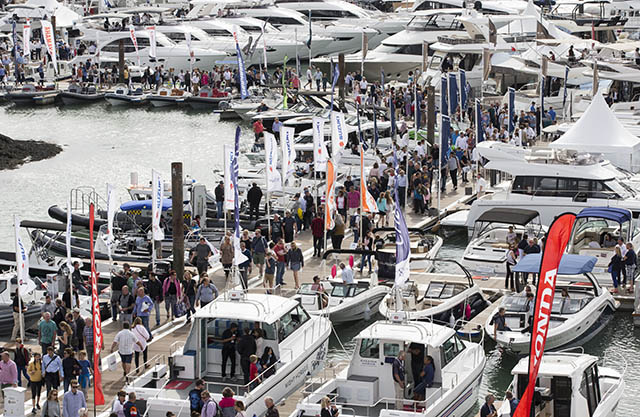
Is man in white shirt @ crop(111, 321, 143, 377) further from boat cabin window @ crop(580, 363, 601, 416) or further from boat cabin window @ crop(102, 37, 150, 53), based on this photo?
boat cabin window @ crop(102, 37, 150, 53)

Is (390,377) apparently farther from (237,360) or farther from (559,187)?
(559,187)

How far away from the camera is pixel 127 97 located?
6425cm

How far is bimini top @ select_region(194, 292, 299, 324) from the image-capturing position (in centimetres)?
2202

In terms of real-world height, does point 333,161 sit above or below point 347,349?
above

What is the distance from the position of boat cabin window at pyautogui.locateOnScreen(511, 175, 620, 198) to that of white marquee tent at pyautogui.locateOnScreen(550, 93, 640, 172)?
2941mm

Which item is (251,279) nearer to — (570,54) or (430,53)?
(570,54)

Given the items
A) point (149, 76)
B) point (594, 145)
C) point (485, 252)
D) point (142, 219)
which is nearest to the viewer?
point (485, 252)

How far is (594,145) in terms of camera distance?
3875cm

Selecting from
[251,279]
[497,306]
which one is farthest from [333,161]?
[497,306]

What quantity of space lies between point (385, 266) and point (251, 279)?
339 centimetres

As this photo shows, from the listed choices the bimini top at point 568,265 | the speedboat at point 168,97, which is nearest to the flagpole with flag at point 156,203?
the bimini top at point 568,265

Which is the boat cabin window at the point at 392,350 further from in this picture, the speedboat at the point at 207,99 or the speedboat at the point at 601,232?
the speedboat at the point at 207,99

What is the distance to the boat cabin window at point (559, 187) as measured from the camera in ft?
114

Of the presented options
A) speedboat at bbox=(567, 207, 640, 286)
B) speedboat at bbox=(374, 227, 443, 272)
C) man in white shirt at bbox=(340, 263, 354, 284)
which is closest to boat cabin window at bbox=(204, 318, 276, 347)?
man in white shirt at bbox=(340, 263, 354, 284)
